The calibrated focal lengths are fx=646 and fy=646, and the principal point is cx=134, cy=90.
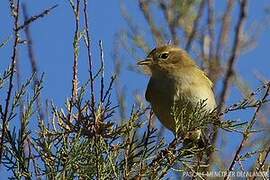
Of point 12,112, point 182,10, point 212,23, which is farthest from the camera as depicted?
point 182,10

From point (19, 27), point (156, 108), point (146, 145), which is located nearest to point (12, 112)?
point (19, 27)

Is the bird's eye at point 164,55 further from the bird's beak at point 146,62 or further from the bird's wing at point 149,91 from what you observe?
the bird's wing at point 149,91

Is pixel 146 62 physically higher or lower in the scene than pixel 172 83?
higher

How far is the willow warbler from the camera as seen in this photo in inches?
199

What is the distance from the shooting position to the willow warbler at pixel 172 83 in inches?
199

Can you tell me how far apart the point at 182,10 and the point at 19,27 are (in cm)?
387

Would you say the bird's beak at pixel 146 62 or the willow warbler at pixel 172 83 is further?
the bird's beak at pixel 146 62

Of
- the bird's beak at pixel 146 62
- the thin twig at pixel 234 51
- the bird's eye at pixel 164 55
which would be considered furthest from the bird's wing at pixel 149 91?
the thin twig at pixel 234 51

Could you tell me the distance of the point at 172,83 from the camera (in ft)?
17.5

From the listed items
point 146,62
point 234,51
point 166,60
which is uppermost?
point 166,60

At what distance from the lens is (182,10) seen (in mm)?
6316

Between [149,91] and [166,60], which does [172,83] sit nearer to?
[149,91]

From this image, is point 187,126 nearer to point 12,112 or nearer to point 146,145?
point 146,145

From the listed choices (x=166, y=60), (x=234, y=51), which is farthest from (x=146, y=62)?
(x=234, y=51)
